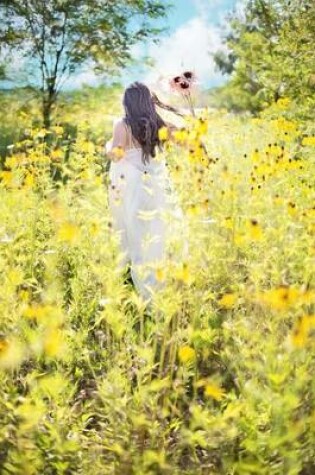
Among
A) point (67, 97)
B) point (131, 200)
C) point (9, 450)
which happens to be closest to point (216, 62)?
point (67, 97)

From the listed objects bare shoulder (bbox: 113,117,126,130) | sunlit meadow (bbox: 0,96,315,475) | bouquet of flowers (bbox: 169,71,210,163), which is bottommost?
sunlit meadow (bbox: 0,96,315,475)

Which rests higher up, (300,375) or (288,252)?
(288,252)

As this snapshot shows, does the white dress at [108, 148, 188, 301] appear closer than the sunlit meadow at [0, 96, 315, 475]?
No

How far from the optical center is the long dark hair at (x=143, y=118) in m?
4.36

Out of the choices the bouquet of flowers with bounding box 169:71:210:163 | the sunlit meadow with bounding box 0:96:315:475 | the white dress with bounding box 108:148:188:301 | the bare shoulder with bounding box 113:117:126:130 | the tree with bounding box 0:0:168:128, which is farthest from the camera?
the tree with bounding box 0:0:168:128

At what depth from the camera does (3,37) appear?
12008 millimetres

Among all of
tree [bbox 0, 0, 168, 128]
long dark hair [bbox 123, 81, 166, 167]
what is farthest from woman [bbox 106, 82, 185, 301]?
tree [bbox 0, 0, 168, 128]

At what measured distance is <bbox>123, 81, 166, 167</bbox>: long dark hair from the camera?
14.3 feet

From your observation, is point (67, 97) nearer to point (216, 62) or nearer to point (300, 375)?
point (300, 375)

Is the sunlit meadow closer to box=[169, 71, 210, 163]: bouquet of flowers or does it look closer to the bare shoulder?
the bare shoulder

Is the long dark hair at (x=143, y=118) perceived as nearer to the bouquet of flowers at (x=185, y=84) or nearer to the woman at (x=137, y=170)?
the woman at (x=137, y=170)

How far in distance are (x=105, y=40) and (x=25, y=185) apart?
845 cm

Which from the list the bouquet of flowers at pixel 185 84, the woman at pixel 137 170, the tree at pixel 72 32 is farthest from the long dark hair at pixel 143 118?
the tree at pixel 72 32

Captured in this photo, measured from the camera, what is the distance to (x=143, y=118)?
171 inches
